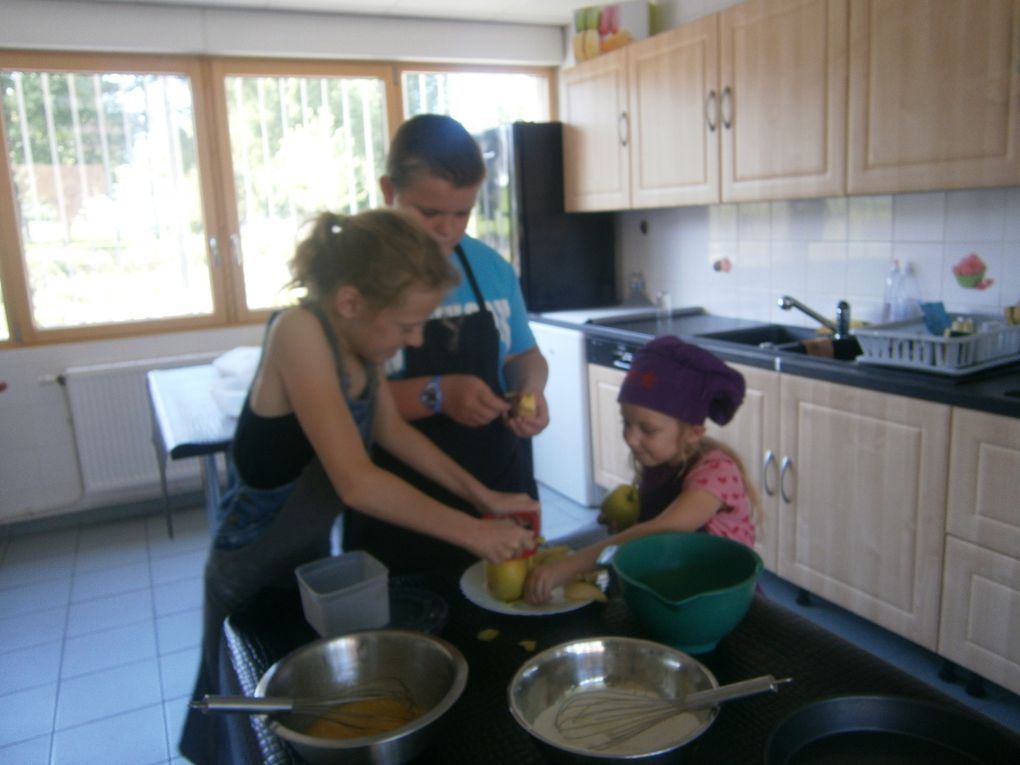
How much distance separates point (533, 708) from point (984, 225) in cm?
226

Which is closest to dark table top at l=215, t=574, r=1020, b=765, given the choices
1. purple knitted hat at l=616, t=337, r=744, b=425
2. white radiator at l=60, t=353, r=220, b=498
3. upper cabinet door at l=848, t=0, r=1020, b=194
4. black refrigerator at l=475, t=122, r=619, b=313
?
purple knitted hat at l=616, t=337, r=744, b=425

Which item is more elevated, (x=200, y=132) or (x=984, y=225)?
(x=200, y=132)

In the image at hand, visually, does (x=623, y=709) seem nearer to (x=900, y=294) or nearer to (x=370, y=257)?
(x=370, y=257)

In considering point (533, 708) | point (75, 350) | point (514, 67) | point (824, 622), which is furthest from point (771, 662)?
point (514, 67)

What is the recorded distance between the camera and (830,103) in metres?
2.42

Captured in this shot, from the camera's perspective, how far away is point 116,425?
3.78 meters

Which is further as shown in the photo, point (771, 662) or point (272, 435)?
point (272, 435)

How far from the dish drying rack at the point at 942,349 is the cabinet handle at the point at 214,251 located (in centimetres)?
298

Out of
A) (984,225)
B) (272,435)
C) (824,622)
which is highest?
(984,225)

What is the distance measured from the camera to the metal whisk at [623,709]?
2.42ft

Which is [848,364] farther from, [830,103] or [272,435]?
[272,435]

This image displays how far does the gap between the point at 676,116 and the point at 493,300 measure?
71.1 inches

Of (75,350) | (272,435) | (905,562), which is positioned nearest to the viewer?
(272,435)

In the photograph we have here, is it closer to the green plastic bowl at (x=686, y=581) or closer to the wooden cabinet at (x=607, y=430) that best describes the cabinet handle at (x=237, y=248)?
the wooden cabinet at (x=607, y=430)
